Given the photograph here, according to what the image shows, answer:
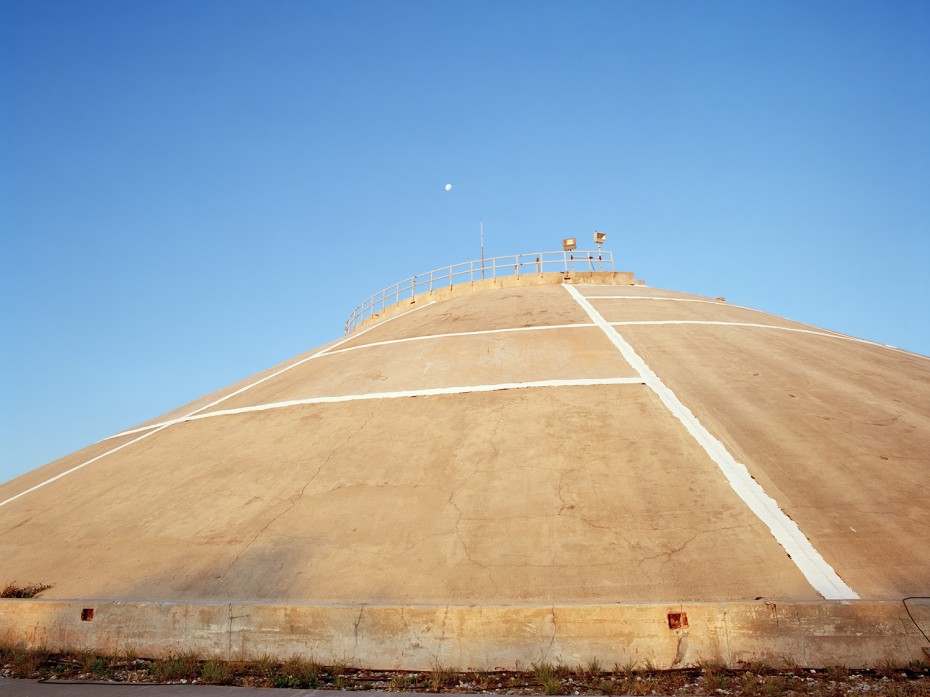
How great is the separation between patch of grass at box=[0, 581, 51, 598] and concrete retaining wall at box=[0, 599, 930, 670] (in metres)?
1.63

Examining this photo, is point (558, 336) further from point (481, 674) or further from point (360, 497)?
point (481, 674)

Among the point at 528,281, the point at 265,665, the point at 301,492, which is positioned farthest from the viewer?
the point at 528,281

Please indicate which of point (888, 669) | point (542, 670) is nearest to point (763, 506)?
point (888, 669)

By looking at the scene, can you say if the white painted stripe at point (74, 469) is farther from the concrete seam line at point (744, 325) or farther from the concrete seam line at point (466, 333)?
the concrete seam line at point (744, 325)

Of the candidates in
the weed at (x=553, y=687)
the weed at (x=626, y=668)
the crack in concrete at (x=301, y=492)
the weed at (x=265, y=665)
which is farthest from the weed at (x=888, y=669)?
the crack in concrete at (x=301, y=492)

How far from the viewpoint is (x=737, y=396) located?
11234 millimetres

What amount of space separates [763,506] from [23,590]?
9.27m

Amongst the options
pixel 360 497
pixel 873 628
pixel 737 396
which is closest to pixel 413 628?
pixel 360 497

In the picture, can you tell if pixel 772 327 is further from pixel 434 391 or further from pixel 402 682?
pixel 402 682

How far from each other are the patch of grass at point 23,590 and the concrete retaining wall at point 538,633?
1630 mm

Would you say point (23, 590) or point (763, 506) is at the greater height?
point (763, 506)

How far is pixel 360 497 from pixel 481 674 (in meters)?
3.61

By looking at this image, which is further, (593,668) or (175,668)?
(175,668)

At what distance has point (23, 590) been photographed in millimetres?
8133
